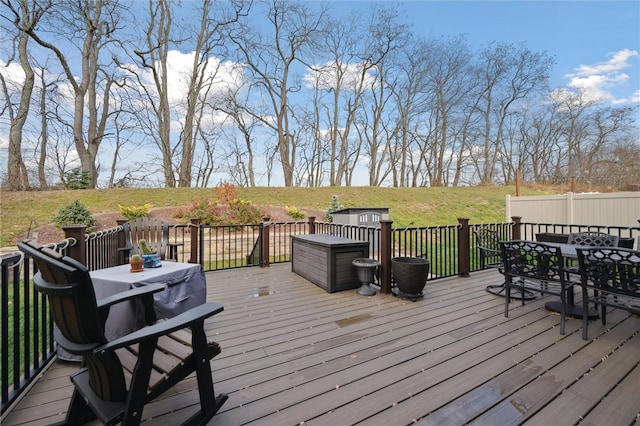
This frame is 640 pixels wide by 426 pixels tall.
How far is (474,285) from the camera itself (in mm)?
4242

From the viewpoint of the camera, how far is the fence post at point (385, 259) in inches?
154

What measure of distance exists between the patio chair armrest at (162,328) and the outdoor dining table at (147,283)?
2.98 feet

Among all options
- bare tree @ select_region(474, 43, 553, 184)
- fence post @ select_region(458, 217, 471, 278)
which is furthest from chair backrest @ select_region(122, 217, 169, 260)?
bare tree @ select_region(474, 43, 553, 184)

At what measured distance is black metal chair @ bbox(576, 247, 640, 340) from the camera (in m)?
2.29

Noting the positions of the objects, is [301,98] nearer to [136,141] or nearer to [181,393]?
[136,141]

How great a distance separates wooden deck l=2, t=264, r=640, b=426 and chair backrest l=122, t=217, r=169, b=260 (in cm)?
168

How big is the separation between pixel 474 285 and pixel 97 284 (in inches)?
179

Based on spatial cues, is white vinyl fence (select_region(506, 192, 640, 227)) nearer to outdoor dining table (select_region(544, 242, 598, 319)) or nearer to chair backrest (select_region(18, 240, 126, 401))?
outdoor dining table (select_region(544, 242, 598, 319))

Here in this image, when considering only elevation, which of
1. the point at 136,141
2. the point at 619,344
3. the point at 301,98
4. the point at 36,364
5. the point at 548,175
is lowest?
the point at 619,344

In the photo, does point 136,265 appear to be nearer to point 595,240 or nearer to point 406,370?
point 406,370

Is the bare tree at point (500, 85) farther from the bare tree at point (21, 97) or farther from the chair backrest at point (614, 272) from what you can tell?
the bare tree at point (21, 97)

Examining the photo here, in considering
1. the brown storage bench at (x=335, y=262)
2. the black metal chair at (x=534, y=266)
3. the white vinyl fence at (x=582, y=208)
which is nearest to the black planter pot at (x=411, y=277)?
the brown storage bench at (x=335, y=262)

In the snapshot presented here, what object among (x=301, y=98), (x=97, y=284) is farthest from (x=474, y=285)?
(x=301, y=98)

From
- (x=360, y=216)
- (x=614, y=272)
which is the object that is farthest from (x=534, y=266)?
(x=360, y=216)
